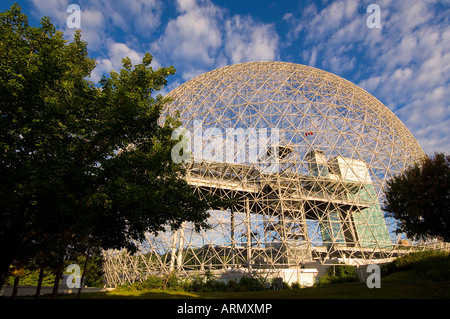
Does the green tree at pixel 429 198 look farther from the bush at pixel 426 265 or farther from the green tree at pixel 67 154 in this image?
the green tree at pixel 67 154

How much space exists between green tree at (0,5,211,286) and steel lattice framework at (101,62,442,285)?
12.9m

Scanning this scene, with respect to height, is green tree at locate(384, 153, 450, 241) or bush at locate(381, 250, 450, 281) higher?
green tree at locate(384, 153, 450, 241)

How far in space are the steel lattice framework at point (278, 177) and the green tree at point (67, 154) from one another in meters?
12.9

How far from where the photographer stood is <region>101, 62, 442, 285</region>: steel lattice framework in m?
21.7

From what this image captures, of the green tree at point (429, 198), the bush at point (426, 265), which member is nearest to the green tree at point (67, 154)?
the green tree at point (429, 198)

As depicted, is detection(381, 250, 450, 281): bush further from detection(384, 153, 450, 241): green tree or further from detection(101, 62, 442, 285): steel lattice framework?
detection(101, 62, 442, 285): steel lattice framework

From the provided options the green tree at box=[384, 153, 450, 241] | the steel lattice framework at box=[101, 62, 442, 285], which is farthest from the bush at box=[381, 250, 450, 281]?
the steel lattice framework at box=[101, 62, 442, 285]

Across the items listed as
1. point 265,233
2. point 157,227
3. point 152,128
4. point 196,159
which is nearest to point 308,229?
point 265,233

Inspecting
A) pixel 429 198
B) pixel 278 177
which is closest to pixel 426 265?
pixel 429 198

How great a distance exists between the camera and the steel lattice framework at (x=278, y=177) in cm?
2173

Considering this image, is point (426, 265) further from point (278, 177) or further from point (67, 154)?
point (67, 154)

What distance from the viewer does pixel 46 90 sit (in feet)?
27.0

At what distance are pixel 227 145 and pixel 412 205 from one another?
47.2 feet
